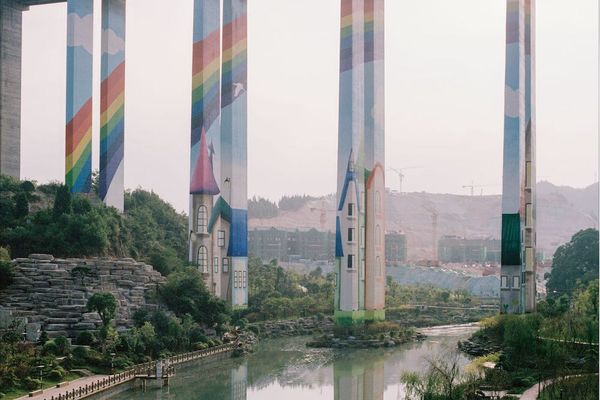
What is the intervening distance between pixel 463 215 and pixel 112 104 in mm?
59010

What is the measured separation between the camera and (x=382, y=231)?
22.7 meters

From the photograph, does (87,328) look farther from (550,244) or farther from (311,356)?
(550,244)

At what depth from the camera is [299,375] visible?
55.4 ft

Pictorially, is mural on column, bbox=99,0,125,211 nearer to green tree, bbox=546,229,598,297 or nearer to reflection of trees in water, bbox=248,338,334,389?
reflection of trees in water, bbox=248,338,334,389

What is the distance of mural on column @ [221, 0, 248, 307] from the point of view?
869 inches

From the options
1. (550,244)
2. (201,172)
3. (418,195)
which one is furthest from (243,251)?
(418,195)

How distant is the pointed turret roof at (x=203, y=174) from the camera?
21406 millimetres

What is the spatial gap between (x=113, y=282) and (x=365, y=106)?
7.35 metres

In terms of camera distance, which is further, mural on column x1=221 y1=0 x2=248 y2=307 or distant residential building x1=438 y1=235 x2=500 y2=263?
distant residential building x1=438 y1=235 x2=500 y2=263

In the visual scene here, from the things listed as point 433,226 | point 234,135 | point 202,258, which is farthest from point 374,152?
point 433,226

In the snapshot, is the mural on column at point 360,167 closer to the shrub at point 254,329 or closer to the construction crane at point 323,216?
the shrub at point 254,329

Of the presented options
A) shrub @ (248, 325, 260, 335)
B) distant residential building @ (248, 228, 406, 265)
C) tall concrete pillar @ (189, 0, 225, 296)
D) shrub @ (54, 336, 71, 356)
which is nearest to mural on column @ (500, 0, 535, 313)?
shrub @ (248, 325, 260, 335)

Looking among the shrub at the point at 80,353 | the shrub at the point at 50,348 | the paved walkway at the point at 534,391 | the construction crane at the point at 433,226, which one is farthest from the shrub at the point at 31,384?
the construction crane at the point at 433,226

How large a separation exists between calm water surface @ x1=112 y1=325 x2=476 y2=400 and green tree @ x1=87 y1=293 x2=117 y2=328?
58.6 inches
